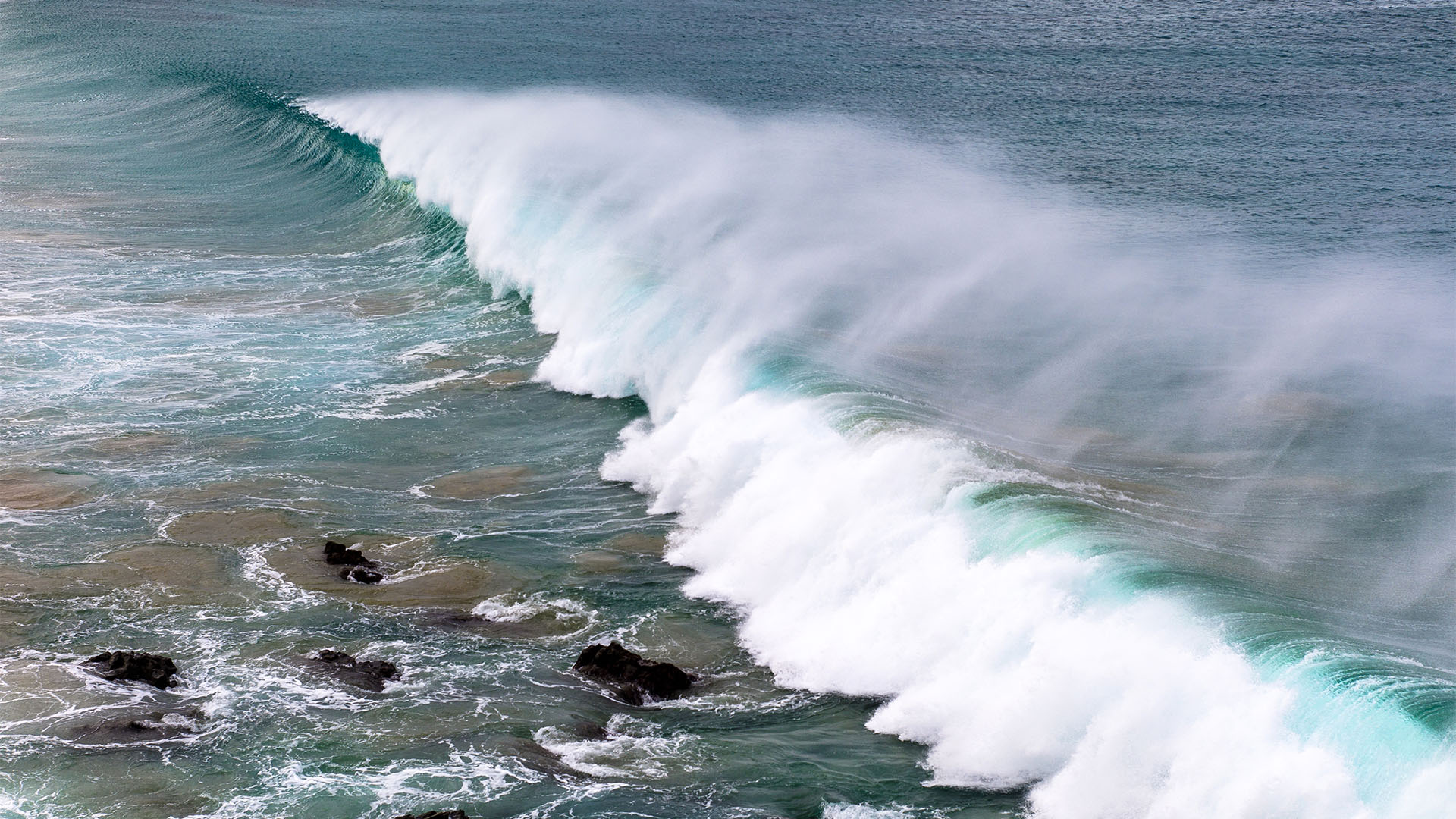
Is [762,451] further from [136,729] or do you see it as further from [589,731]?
[136,729]

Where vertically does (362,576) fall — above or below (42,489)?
above

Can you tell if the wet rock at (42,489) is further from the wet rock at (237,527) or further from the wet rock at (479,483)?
the wet rock at (479,483)

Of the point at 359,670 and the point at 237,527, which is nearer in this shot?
the point at 359,670

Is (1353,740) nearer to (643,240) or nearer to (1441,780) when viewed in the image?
(1441,780)

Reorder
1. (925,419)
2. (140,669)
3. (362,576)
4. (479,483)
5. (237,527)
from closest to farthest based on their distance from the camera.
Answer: (140,669), (362,576), (237,527), (925,419), (479,483)

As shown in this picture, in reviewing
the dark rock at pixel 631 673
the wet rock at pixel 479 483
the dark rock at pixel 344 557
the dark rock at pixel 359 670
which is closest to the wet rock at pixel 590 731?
the dark rock at pixel 631 673

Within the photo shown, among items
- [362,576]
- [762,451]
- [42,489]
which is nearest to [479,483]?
[362,576]

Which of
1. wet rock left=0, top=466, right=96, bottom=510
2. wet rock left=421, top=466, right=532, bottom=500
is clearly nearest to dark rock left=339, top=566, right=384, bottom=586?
wet rock left=421, top=466, right=532, bottom=500

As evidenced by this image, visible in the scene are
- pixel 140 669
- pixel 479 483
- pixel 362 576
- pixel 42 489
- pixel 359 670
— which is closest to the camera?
pixel 140 669
